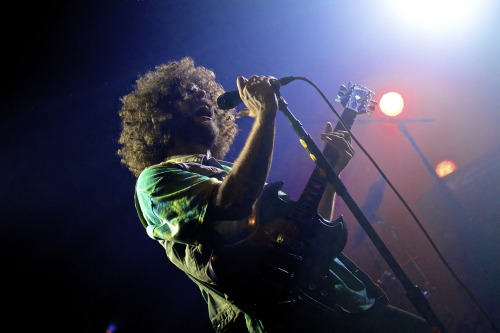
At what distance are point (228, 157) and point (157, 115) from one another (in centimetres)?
242

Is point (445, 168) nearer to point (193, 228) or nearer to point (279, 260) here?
point (279, 260)

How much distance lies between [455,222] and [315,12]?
4.74 meters

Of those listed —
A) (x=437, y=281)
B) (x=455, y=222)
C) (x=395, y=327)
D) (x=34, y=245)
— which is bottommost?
(x=437, y=281)

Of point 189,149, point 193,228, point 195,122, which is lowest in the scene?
point 193,228

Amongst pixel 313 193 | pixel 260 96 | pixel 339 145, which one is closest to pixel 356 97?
pixel 339 145

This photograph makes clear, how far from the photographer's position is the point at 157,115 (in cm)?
299

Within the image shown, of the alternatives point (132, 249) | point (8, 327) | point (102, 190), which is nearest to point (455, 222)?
point (132, 249)

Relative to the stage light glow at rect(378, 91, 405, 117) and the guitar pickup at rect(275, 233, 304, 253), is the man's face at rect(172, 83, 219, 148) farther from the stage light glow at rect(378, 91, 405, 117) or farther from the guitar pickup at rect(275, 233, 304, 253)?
the stage light glow at rect(378, 91, 405, 117)

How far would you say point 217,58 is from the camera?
186 inches

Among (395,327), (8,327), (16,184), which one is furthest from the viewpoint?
(16,184)

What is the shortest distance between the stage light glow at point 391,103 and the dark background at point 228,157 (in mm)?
211

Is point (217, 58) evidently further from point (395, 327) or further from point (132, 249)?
point (395, 327)

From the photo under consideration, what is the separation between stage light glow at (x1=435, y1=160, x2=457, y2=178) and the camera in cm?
581

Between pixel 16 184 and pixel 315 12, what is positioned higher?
pixel 16 184
